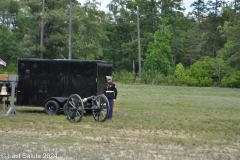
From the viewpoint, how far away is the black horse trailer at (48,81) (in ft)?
58.2

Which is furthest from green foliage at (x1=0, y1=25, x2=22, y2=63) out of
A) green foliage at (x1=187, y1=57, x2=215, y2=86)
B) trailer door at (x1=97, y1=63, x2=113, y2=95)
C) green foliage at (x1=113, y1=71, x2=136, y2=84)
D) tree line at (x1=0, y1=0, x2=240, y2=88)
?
trailer door at (x1=97, y1=63, x2=113, y2=95)

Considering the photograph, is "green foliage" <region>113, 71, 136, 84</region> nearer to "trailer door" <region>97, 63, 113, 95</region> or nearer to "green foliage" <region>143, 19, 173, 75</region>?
"green foliage" <region>143, 19, 173, 75</region>

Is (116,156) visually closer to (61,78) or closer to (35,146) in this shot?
(35,146)

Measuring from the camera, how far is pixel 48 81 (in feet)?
58.7

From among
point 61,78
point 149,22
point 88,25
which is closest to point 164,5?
point 149,22

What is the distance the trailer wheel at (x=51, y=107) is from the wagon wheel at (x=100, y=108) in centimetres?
236

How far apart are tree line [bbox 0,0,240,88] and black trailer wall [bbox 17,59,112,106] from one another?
61.8 ft

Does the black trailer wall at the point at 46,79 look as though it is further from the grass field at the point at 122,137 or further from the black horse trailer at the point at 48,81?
the grass field at the point at 122,137

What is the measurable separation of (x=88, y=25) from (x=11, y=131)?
4774 centimetres

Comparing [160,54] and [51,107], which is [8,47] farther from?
[51,107]

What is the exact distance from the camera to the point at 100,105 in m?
15.5

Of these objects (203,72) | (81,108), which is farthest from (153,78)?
(81,108)

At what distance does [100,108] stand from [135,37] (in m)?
58.1

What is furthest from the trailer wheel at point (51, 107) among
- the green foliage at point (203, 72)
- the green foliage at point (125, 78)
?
the green foliage at point (203, 72)
